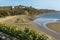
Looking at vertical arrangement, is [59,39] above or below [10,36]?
below

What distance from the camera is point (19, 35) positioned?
15117 millimetres

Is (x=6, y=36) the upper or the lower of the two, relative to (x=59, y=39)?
upper

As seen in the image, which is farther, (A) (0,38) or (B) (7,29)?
(B) (7,29)

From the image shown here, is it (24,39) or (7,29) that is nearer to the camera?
(24,39)

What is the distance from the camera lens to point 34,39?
48.1ft

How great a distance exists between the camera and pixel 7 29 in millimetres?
16031

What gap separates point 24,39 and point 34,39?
59 centimetres

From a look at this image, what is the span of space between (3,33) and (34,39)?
2079mm

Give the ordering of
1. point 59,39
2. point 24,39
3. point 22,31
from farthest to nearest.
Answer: point 59,39 < point 22,31 < point 24,39

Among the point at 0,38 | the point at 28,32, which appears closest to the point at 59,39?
the point at 28,32

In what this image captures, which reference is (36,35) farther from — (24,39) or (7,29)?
(7,29)

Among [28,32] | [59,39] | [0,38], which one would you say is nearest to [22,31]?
[28,32]

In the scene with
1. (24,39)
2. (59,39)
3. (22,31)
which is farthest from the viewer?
(59,39)

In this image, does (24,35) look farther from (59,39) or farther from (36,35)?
(59,39)
